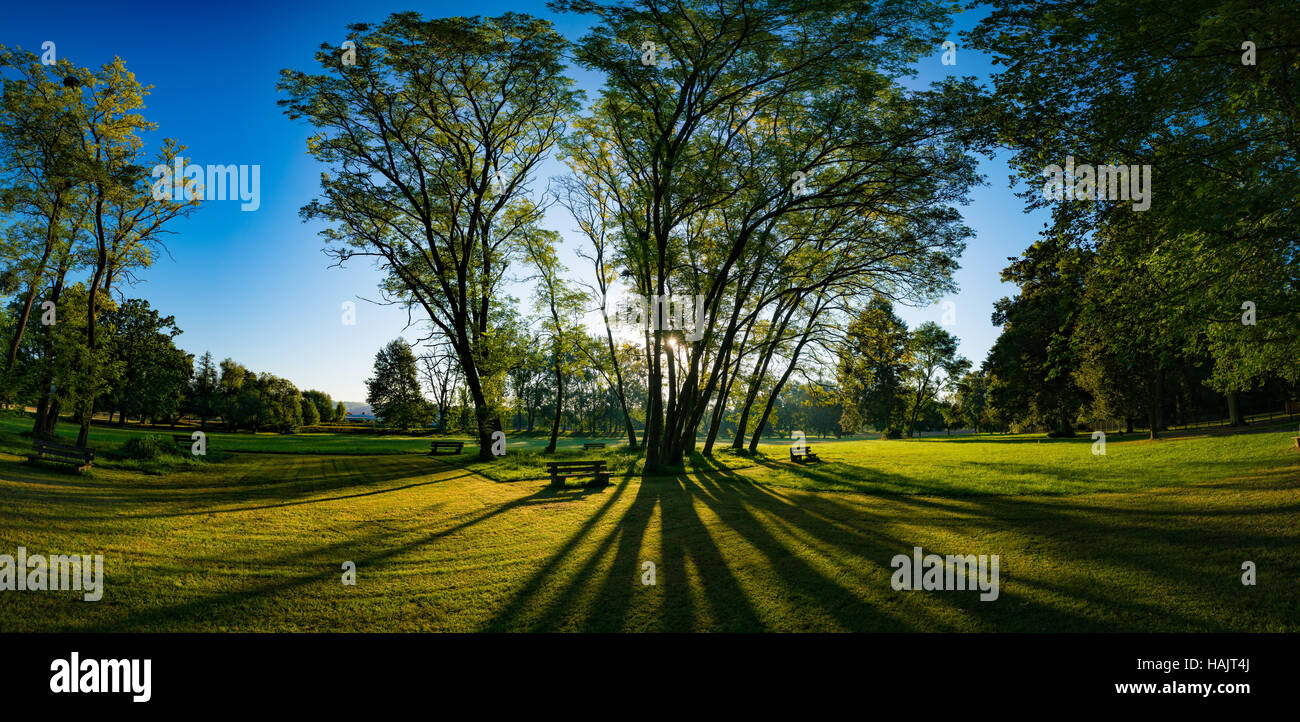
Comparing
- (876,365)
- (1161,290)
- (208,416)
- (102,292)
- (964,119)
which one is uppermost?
(964,119)

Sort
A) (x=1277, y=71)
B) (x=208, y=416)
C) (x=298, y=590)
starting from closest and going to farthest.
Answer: (x=298, y=590), (x=1277, y=71), (x=208, y=416)

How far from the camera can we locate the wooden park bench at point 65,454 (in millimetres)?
15578

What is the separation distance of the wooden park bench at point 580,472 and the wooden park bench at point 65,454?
594 inches

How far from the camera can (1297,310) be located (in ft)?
36.2

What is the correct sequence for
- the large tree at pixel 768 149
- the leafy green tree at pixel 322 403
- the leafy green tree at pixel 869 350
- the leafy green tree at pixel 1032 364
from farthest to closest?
the leafy green tree at pixel 322 403 → the leafy green tree at pixel 1032 364 → the leafy green tree at pixel 869 350 → the large tree at pixel 768 149

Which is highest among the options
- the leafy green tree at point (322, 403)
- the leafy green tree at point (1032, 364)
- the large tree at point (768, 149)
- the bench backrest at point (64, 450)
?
the large tree at point (768, 149)

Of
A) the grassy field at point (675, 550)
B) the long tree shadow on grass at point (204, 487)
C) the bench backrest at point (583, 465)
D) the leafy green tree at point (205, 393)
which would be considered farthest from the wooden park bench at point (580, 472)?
the leafy green tree at point (205, 393)

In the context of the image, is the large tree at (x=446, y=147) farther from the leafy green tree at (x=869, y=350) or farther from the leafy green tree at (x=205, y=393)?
the leafy green tree at (x=205, y=393)

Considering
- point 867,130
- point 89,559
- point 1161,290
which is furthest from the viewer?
point 867,130

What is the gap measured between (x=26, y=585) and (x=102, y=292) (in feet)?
78.6

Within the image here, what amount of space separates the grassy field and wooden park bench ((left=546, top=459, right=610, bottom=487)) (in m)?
0.72
